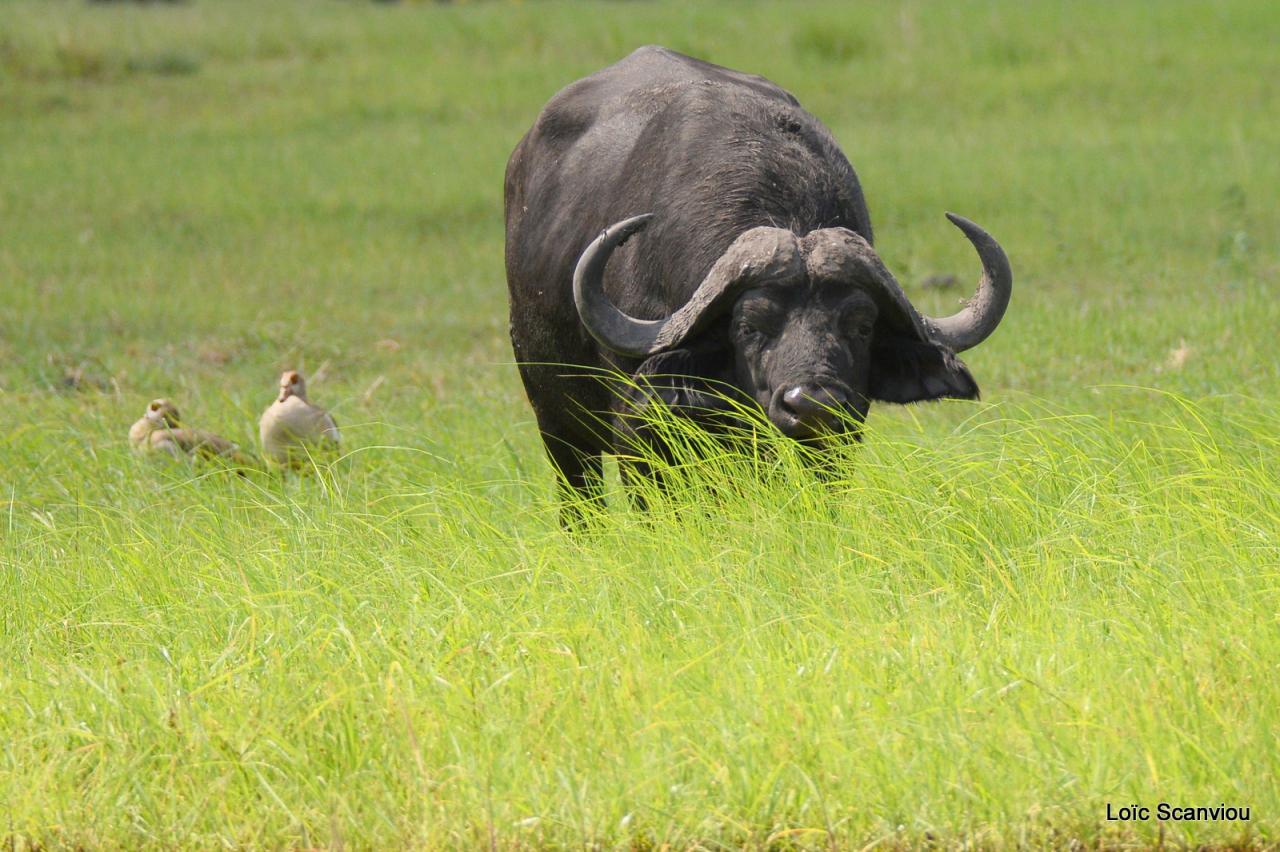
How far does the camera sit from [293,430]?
6.13 metres

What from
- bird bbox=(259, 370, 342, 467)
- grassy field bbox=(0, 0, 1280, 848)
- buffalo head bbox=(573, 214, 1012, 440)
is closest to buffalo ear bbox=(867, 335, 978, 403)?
buffalo head bbox=(573, 214, 1012, 440)

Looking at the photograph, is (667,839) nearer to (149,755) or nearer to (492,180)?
(149,755)

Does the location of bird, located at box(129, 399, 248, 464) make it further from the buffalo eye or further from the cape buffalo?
the buffalo eye

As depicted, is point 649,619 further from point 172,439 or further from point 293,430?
point 172,439

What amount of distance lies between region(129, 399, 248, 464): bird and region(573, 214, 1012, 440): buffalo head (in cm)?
180

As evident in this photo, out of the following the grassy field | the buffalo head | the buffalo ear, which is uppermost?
the buffalo head

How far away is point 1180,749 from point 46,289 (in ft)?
31.5

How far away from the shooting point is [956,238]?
41.9 ft

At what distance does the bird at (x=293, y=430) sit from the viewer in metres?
6.13

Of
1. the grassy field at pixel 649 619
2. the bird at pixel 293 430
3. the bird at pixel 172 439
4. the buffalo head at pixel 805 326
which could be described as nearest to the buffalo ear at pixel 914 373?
the buffalo head at pixel 805 326

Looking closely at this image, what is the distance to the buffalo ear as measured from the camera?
4918 millimetres

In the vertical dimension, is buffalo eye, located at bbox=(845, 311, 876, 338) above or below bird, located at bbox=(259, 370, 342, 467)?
above

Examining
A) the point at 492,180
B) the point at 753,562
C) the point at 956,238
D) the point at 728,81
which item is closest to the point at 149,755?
the point at 753,562

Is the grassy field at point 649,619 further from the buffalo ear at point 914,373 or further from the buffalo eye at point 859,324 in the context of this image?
the buffalo eye at point 859,324
